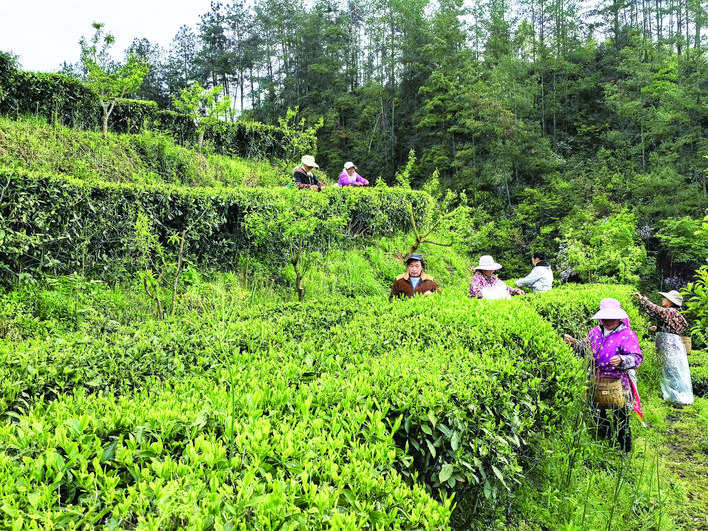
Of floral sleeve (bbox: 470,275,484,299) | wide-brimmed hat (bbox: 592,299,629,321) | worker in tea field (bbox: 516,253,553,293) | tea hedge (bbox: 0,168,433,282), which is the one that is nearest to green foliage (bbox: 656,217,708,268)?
worker in tea field (bbox: 516,253,553,293)

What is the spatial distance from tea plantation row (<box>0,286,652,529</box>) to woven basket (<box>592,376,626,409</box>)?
75 cm

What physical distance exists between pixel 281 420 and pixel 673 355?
6.58 metres

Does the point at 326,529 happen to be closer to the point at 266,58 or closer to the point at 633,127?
the point at 633,127

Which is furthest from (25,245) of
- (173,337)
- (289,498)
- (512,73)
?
(512,73)

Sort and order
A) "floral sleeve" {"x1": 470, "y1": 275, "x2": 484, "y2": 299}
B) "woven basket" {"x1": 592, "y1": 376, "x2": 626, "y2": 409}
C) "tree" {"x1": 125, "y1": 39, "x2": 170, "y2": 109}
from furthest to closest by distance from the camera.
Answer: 1. "tree" {"x1": 125, "y1": 39, "x2": 170, "y2": 109}
2. "floral sleeve" {"x1": 470, "y1": 275, "x2": 484, "y2": 299}
3. "woven basket" {"x1": 592, "y1": 376, "x2": 626, "y2": 409}

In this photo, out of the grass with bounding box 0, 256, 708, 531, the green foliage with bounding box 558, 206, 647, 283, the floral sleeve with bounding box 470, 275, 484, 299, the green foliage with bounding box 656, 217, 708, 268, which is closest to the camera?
the grass with bounding box 0, 256, 708, 531

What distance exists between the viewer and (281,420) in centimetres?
209

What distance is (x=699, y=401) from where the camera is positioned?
645cm

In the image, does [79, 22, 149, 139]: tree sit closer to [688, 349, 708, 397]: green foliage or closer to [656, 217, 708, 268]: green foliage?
[688, 349, 708, 397]: green foliage

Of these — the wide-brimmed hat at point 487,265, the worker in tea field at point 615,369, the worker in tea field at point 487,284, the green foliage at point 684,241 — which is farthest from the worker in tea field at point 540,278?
the green foliage at point 684,241

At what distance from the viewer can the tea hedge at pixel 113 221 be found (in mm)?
5273

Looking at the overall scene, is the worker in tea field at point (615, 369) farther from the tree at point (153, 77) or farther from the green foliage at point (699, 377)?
Result: the tree at point (153, 77)

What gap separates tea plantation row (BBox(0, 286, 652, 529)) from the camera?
1.46 meters

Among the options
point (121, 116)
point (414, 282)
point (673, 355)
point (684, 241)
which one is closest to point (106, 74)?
point (121, 116)
